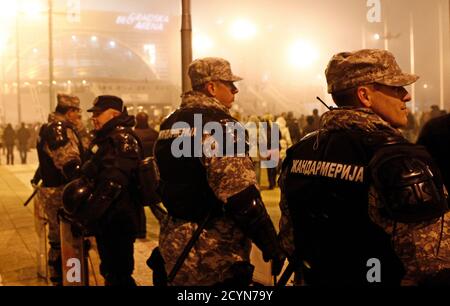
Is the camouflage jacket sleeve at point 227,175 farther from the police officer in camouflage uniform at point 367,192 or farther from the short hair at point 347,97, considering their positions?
the short hair at point 347,97

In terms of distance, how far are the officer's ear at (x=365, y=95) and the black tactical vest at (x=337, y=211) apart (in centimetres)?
15

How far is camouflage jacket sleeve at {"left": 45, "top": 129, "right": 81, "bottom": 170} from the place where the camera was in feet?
16.1

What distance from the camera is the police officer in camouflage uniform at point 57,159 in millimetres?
4922

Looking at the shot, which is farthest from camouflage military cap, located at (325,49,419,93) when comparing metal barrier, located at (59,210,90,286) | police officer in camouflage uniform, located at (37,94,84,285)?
police officer in camouflage uniform, located at (37,94,84,285)

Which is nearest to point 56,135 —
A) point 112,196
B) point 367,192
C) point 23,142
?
point 112,196

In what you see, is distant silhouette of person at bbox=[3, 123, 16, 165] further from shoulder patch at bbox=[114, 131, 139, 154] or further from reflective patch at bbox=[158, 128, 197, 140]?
reflective patch at bbox=[158, 128, 197, 140]

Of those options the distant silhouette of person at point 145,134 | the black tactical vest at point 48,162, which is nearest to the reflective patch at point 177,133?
the black tactical vest at point 48,162

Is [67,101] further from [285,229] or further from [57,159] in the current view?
[285,229]

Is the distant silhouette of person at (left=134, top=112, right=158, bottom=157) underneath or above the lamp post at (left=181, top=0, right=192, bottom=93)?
underneath

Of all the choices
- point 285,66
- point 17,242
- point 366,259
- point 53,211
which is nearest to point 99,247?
point 53,211

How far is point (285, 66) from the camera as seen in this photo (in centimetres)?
7538

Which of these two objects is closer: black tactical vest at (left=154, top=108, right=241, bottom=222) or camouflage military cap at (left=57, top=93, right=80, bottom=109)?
black tactical vest at (left=154, top=108, right=241, bottom=222)
